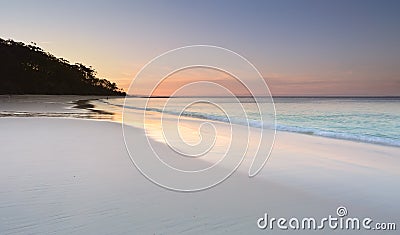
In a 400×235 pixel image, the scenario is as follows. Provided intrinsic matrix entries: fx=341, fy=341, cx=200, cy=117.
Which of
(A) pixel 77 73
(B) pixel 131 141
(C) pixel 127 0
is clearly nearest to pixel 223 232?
(B) pixel 131 141

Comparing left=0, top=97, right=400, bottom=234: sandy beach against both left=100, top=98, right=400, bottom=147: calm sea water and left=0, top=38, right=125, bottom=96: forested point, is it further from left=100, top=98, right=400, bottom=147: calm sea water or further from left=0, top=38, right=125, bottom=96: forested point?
left=0, top=38, right=125, bottom=96: forested point

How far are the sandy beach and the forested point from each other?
82.3m

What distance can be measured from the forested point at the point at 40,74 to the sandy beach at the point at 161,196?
82.3m

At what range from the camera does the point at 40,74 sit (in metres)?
94.4

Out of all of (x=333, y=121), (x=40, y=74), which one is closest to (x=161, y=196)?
(x=333, y=121)

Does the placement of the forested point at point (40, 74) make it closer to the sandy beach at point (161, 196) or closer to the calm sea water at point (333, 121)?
the calm sea water at point (333, 121)

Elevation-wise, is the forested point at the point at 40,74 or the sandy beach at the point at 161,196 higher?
the forested point at the point at 40,74

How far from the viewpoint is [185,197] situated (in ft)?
13.4

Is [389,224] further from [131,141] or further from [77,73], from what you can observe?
[77,73]

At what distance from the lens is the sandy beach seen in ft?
10.5

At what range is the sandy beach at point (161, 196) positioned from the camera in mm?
3205

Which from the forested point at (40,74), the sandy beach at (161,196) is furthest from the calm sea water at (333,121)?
the forested point at (40,74)

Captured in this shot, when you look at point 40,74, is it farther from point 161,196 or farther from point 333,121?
point 161,196

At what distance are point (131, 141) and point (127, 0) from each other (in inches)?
324
